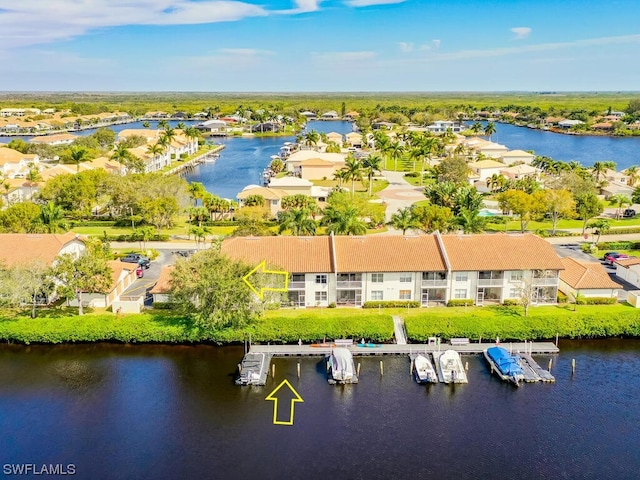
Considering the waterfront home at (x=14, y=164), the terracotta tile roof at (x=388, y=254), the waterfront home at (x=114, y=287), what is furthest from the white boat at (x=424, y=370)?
the waterfront home at (x=14, y=164)

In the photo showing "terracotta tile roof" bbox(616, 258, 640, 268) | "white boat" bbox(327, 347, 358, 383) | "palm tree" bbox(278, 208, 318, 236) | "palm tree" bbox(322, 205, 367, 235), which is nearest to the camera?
"white boat" bbox(327, 347, 358, 383)

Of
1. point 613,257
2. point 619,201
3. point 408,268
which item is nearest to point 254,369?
point 408,268

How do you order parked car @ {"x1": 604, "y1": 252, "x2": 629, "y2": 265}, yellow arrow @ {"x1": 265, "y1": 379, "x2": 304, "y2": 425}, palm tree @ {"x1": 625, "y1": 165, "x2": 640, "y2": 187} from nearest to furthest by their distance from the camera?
yellow arrow @ {"x1": 265, "y1": 379, "x2": 304, "y2": 425}
parked car @ {"x1": 604, "y1": 252, "x2": 629, "y2": 265}
palm tree @ {"x1": 625, "y1": 165, "x2": 640, "y2": 187}

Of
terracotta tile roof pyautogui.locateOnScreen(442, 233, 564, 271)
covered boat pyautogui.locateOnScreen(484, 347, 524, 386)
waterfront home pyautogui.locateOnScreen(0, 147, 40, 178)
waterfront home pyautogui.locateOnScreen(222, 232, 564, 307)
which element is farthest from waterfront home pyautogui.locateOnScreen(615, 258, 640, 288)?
waterfront home pyautogui.locateOnScreen(0, 147, 40, 178)

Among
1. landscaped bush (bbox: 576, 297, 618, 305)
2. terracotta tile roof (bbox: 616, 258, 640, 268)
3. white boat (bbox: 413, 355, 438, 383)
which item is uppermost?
terracotta tile roof (bbox: 616, 258, 640, 268)

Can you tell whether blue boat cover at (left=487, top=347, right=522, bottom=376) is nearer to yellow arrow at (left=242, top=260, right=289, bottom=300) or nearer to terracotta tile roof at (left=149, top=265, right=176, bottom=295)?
yellow arrow at (left=242, top=260, right=289, bottom=300)

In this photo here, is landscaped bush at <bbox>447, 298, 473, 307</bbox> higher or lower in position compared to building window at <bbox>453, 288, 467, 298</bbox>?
lower

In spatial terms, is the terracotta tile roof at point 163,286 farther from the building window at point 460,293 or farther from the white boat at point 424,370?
the building window at point 460,293
